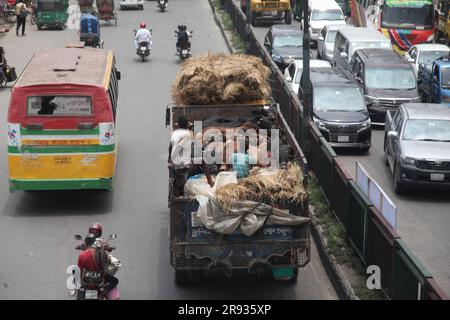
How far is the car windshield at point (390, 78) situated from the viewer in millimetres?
28625

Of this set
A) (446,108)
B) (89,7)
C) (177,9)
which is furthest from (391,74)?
(177,9)

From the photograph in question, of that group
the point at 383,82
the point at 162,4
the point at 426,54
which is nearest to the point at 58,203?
the point at 383,82

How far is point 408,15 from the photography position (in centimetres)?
3962

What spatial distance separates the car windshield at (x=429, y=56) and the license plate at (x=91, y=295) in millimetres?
23208

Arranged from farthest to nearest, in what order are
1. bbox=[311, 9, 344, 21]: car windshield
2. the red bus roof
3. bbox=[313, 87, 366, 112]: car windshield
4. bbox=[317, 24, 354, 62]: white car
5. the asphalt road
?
bbox=[311, 9, 344, 21]: car windshield, bbox=[317, 24, 354, 62]: white car, bbox=[313, 87, 366, 112]: car windshield, the red bus roof, the asphalt road

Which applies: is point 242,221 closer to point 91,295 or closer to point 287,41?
point 91,295

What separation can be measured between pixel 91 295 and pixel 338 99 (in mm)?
14531

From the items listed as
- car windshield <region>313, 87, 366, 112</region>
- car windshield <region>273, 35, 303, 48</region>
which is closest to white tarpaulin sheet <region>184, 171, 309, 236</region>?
car windshield <region>313, 87, 366, 112</region>

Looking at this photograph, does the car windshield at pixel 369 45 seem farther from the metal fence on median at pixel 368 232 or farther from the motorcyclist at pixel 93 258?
the motorcyclist at pixel 93 258

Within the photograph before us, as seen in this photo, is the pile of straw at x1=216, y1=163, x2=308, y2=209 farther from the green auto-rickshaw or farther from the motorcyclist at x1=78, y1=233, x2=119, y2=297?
the green auto-rickshaw

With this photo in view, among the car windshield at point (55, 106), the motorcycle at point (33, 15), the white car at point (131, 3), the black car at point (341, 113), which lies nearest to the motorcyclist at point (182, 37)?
the black car at point (341, 113)

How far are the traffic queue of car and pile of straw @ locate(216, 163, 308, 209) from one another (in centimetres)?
742

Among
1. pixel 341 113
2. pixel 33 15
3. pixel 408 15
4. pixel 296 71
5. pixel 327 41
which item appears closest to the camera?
pixel 341 113

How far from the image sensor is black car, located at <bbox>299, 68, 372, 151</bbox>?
24.7 m
